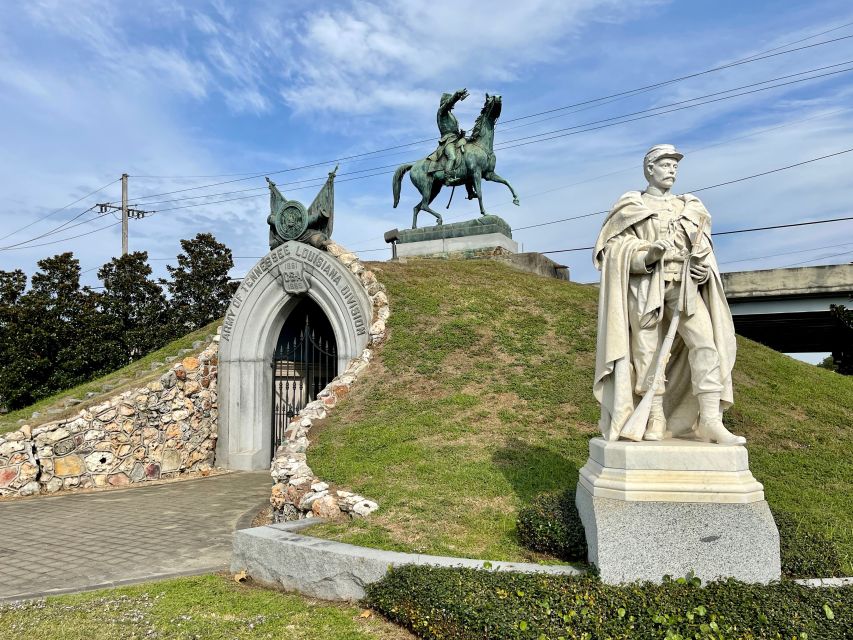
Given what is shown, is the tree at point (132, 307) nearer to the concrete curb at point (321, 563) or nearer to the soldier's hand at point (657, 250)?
the concrete curb at point (321, 563)

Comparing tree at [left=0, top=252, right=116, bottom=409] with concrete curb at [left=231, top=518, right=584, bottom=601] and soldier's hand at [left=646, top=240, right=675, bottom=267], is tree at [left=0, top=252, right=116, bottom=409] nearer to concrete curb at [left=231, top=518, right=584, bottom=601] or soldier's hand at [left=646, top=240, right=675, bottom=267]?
concrete curb at [left=231, top=518, right=584, bottom=601]

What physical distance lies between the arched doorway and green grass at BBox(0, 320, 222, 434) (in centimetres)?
207

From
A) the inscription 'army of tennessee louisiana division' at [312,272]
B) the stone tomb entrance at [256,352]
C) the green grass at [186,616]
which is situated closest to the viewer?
the green grass at [186,616]

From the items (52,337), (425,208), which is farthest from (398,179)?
(52,337)

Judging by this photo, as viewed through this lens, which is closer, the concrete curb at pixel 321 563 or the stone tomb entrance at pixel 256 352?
the concrete curb at pixel 321 563

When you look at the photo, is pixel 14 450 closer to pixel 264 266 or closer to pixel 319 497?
pixel 264 266

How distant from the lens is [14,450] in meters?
10.6

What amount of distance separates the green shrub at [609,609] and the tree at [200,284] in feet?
66.9

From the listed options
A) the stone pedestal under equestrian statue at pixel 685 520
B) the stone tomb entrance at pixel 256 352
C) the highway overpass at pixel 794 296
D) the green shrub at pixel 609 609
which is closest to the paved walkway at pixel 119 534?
the stone tomb entrance at pixel 256 352

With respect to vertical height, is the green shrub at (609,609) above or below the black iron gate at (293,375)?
below

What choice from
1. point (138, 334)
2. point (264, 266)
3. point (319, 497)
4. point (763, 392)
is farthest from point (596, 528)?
point (138, 334)

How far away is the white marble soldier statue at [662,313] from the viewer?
4734 mm

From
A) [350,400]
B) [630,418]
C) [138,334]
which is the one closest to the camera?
[630,418]

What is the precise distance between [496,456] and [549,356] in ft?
12.0
